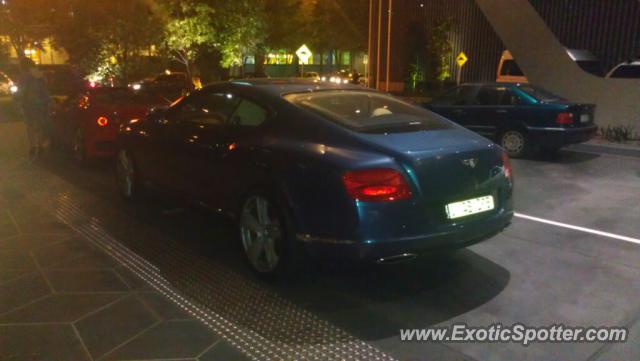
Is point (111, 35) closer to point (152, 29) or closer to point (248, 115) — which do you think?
point (152, 29)

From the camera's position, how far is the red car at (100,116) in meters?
8.92

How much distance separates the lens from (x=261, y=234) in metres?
4.59

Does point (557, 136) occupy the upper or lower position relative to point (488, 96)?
lower

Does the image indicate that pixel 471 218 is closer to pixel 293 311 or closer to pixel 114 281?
pixel 293 311

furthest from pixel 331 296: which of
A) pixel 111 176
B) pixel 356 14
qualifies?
pixel 356 14

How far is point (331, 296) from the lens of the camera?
4.32m

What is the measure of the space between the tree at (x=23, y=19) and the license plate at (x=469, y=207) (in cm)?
2696

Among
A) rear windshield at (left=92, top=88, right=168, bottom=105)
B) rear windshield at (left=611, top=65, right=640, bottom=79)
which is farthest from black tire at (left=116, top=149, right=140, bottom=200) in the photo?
rear windshield at (left=611, top=65, right=640, bottom=79)

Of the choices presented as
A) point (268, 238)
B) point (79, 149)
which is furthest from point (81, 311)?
point (79, 149)

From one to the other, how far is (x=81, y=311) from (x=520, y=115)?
8.72m

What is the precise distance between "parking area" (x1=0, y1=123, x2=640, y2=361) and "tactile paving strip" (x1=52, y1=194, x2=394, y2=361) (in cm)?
1

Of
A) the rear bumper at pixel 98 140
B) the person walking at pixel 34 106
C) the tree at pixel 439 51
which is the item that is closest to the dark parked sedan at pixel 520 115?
the rear bumper at pixel 98 140

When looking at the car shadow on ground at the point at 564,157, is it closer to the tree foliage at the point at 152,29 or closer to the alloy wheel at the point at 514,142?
the alloy wheel at the point at 514,142

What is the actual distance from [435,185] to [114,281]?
255 centimetres
